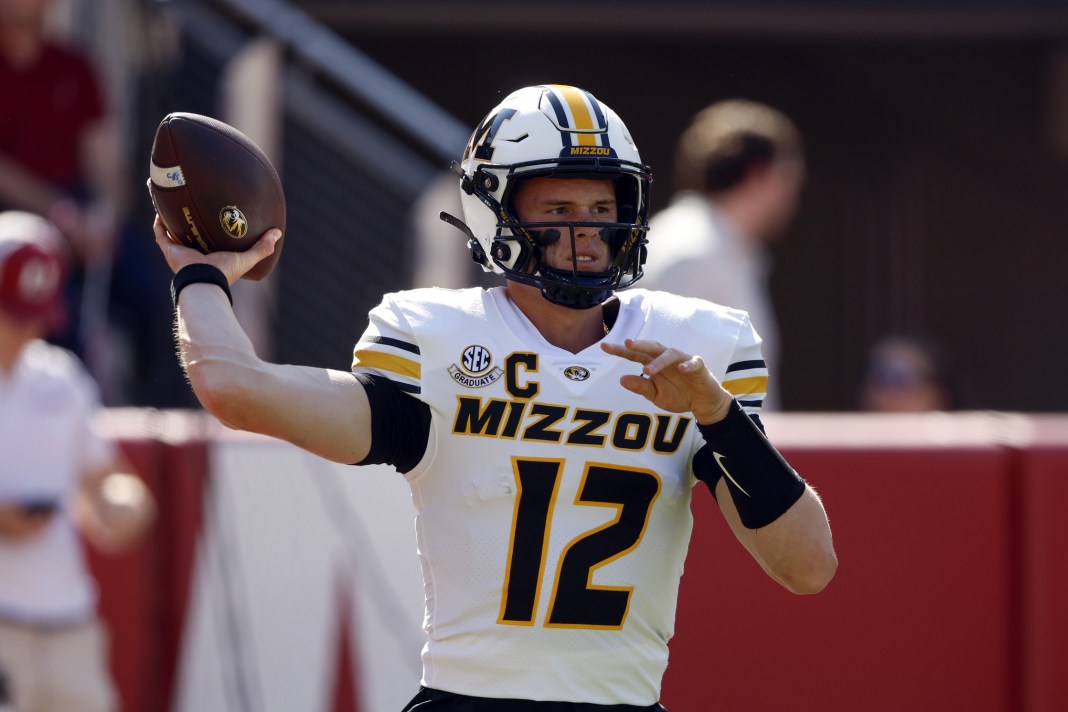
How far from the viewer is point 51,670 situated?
5.13m

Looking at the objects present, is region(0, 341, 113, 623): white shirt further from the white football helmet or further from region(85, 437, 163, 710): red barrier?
the white football helmet

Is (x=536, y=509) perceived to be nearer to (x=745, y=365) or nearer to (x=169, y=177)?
(x=745, y=365)

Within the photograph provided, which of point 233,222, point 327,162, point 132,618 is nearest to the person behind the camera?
point 233,222

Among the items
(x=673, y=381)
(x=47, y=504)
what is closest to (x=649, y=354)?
(x=673, y=381)

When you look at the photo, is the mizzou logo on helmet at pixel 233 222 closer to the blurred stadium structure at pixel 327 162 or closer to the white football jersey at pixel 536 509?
the white football jersey at pixel 536 509

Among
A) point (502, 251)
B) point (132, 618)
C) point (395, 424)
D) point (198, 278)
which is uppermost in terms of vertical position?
point (502, 251)

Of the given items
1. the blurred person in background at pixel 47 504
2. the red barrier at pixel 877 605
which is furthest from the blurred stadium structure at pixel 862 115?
the red barrier at pixel 877 605

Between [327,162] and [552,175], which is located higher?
[327,162]

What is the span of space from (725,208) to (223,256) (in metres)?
3.26

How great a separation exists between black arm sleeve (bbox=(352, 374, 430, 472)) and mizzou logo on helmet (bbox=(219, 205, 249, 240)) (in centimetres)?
32

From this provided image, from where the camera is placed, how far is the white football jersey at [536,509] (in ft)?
9.64

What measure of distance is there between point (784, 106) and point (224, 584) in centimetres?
531

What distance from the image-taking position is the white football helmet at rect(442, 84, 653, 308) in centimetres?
305

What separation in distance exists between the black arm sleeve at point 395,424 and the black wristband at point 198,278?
0.96 ft
